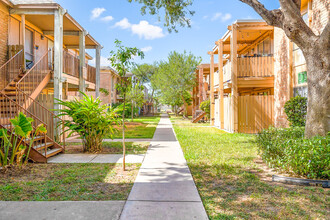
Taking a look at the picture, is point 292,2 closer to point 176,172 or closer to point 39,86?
point 176,172

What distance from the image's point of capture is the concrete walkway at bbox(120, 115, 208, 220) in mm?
3412

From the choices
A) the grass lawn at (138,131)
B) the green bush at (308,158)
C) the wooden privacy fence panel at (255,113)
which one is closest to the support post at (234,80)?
the wooden privacy fence panel at (255,113)

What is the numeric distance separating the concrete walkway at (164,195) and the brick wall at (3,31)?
7796mm

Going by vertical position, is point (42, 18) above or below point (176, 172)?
above

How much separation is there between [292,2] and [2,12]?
10349 mm

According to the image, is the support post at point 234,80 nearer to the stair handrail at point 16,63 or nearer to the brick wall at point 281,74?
the brick wall at point 281,74

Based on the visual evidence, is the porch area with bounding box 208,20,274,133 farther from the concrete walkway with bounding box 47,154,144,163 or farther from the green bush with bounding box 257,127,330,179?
the green bush with bounding box 257,127,330,179

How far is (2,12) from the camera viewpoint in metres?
9.92

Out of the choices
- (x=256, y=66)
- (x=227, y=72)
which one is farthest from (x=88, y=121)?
(x=227, y=72)

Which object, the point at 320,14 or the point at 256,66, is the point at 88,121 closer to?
the point at 320,14

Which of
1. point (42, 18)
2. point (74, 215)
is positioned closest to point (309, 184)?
point (74, 215)

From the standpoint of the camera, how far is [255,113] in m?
13.8

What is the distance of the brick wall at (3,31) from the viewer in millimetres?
9898

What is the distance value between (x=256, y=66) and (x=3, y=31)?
1225 centimetres
